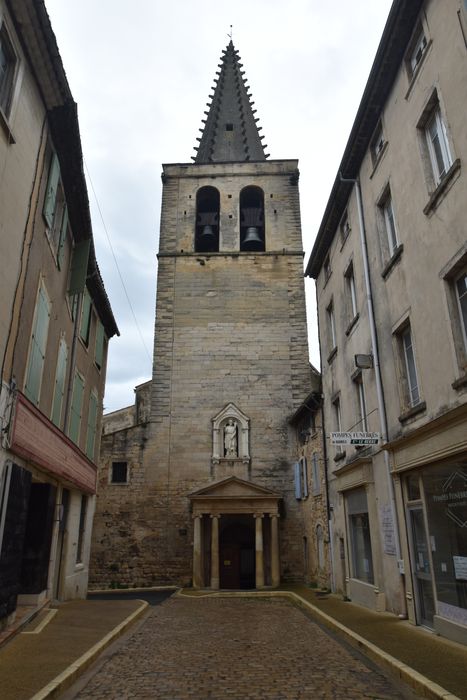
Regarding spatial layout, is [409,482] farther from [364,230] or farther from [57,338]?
[57,338]

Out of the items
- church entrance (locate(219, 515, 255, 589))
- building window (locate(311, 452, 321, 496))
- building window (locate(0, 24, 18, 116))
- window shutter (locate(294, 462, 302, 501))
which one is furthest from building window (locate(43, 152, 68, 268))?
church entrance (locate(219, 515, 255, 589))

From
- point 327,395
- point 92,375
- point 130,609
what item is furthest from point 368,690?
point 92,375

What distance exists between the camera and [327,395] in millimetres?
15578

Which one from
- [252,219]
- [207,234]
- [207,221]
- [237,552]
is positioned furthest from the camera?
[252,219]

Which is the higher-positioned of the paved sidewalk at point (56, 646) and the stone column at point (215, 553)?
the stone column at point (215, 553)

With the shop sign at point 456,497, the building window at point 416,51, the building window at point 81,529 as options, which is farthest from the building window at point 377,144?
the building window at point 81,529

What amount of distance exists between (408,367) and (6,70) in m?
7.89

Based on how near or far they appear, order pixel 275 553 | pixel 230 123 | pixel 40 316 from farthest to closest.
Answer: pixel 230 123 < pixel 275 553 < pixel 40 316

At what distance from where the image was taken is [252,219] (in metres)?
27.9

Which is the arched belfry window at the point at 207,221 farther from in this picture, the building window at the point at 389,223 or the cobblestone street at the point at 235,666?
the cobblestone street at the point at 235,666

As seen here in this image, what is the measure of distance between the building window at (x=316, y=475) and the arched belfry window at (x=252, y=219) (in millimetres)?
12816

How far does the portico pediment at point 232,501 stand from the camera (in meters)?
20.1

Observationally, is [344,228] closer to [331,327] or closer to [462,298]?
[331,327]

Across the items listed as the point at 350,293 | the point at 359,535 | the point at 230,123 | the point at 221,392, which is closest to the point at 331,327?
the point at 350,293
